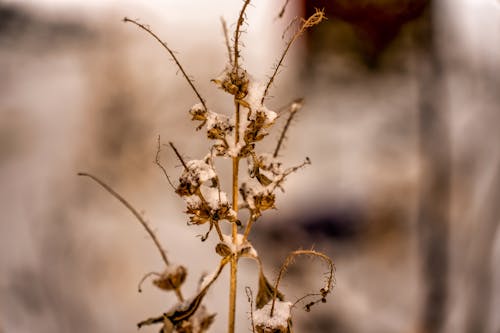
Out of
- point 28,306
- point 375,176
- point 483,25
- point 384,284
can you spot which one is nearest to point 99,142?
point 28,306

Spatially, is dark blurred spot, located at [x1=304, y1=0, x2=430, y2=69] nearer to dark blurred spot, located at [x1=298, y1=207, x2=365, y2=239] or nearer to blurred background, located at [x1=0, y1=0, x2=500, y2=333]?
blurred background, located at [x1=0, y1=0, x2=500, y2=333]

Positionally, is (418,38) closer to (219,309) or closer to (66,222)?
(219,309)

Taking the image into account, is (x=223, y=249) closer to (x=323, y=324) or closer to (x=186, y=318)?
(x=186, y=318)

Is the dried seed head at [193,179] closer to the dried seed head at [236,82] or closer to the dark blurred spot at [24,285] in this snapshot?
the dried seed head at [236,82]

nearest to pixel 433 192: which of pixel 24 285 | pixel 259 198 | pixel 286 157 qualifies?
pixel 286 157

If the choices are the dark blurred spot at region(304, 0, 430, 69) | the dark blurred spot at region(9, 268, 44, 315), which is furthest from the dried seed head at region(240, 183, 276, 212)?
the dark blurred spot at region(9, 268, 44, 315)

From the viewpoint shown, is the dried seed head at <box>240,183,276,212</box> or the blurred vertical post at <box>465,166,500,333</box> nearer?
the dried seed head at <box>240,183,276,212</box>
